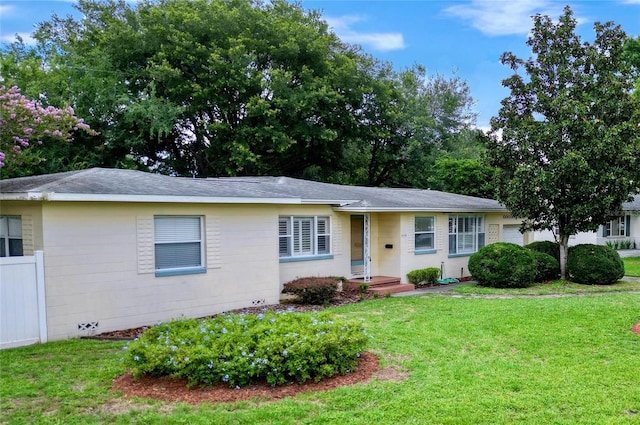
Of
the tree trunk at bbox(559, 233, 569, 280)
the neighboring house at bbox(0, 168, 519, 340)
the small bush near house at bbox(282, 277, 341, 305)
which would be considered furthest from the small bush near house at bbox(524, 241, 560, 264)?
the small bush near house at bbox(282, 277, 341, 305)

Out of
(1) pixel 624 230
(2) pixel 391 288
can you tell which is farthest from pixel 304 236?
(1) pixel 624 230

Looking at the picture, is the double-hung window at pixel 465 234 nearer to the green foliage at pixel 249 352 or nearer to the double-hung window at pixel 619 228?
the green foliage at pixel 249 352

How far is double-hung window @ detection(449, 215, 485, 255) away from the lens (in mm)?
17562

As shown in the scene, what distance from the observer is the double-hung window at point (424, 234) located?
16156 millimetres

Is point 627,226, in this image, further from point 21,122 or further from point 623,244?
point 21,122

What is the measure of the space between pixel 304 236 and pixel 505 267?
6.32 metres

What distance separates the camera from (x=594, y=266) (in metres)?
15.0

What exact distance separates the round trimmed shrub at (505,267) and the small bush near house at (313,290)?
17.8 ft

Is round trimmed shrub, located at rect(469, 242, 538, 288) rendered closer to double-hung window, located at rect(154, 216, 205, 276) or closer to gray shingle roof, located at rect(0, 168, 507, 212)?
gray shingle roof, located at rect(0, 168, 507, 212)

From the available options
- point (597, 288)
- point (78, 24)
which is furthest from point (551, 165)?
point (78, 24)

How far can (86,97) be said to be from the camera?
20.4 m

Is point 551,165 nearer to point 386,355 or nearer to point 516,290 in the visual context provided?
point 516,290

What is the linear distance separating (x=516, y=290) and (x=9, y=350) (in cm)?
1270

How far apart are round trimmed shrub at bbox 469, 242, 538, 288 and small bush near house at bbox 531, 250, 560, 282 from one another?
0.66 m
